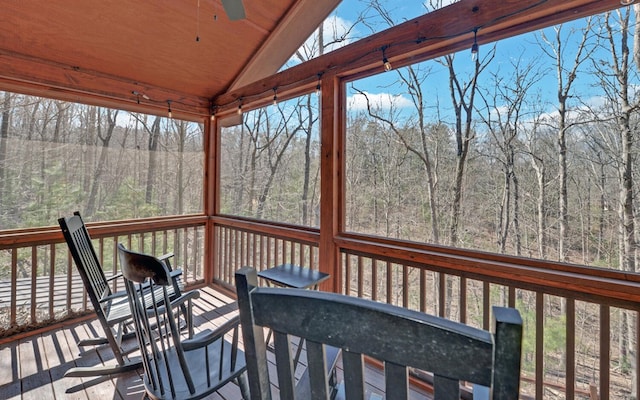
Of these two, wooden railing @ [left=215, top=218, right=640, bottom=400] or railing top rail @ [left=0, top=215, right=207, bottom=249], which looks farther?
railing top rail @ [left=0, top=215, right=207, bottom=249]

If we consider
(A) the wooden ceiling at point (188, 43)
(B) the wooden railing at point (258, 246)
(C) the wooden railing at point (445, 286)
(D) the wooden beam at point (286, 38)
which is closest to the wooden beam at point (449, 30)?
(A) the wooden ceiling at point (188, 43)

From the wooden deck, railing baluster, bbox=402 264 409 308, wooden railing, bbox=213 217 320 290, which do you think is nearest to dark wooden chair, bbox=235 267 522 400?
the wooden deck

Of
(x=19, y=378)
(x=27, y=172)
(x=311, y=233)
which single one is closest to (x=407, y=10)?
(x=311, y=233)

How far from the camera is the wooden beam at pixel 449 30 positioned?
1.61 m

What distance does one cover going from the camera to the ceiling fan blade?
169 cm

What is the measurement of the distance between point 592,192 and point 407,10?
1764 mm

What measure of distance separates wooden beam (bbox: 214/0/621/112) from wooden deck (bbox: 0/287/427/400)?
217 cm

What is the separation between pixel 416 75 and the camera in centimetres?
217

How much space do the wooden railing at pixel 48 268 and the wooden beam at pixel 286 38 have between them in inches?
79.5

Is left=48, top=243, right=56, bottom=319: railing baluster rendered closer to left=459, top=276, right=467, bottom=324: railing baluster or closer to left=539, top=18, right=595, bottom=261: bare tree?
left=459, top=276, right=467, bottom=324: railing baluster

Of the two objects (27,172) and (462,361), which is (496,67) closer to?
(462,361)

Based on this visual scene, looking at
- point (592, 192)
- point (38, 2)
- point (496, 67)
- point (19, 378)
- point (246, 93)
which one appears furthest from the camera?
point (246, 93)

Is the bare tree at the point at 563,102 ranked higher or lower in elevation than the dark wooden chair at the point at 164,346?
higher

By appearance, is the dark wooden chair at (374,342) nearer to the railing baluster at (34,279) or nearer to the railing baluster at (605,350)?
the railing baluster at (605,350)
